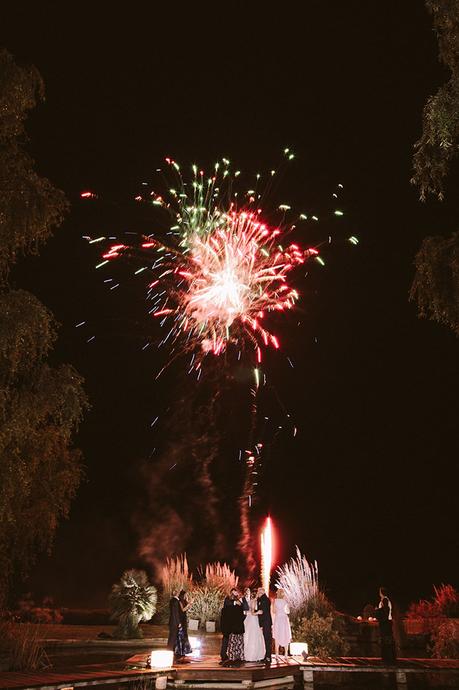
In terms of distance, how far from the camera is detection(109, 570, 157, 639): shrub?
1700 cm

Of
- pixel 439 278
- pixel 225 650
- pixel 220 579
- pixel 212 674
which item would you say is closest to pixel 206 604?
pixel 220 579

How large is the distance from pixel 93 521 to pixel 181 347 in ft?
40.0

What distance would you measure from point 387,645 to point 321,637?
252 cm

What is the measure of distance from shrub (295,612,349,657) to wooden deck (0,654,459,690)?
174 centimetres

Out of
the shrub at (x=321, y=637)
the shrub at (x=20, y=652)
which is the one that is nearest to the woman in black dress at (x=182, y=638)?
the shrub at (x=20, y=652)

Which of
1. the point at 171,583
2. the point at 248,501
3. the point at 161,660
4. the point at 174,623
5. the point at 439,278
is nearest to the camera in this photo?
→ the point at 439,278

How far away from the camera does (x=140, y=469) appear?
102 feet

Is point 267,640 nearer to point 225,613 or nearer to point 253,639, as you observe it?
point 253,639

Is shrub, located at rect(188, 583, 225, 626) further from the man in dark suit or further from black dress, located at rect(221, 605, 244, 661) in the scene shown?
black dress, located at rect(221, 605, 244, 661)

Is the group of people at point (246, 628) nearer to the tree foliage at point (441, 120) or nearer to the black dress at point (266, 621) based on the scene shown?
the black dress at point (266, 621)

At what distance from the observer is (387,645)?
12000 mm

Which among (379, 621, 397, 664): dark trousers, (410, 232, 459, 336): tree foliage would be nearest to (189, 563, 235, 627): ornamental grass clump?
(379, 621, 397, 664): dark trousers

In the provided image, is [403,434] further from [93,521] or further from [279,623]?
[279,623]

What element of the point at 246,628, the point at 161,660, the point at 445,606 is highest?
the point at 445,606
